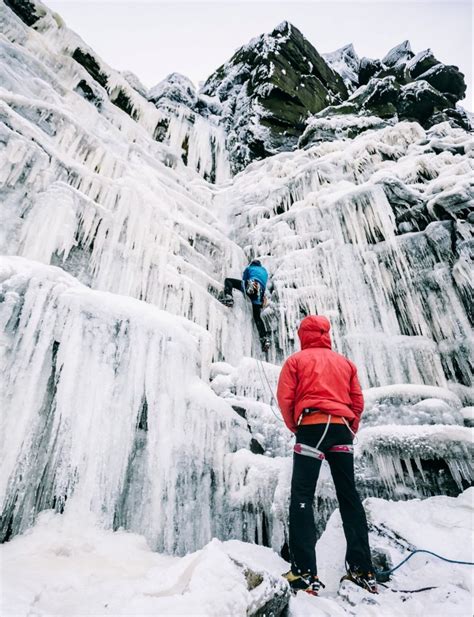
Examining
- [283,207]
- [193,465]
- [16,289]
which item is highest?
[283,207]

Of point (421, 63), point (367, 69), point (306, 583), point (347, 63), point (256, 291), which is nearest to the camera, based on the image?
point (306, 583)

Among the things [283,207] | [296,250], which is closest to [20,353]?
[296,250]

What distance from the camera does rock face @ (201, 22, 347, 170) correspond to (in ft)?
47.4

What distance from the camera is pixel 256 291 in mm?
6336

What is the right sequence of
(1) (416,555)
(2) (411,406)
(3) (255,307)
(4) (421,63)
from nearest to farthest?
1. (1) (416,555)
2. (2) (411,406)
3. (3) (255,307)
4. (4) (421,63)

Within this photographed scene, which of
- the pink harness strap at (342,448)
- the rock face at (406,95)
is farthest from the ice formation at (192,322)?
the rock face at (406,95)

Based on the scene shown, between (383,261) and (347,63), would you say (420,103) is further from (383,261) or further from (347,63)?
(383,261)

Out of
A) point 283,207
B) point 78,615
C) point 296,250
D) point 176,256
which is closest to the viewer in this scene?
point 78,615

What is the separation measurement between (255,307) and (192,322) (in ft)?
6.09

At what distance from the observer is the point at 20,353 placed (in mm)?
3145

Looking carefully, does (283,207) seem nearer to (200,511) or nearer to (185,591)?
(200,511)

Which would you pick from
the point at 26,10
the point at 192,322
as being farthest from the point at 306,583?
the point at 26,10

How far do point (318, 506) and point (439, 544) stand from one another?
112 cm

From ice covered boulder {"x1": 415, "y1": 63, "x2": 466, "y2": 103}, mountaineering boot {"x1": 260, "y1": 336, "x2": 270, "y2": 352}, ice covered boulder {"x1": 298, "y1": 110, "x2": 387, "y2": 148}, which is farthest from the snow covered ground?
ice covered boulder {"x1": 415, "y1": 63, "x2": 466, "y2": 103}
